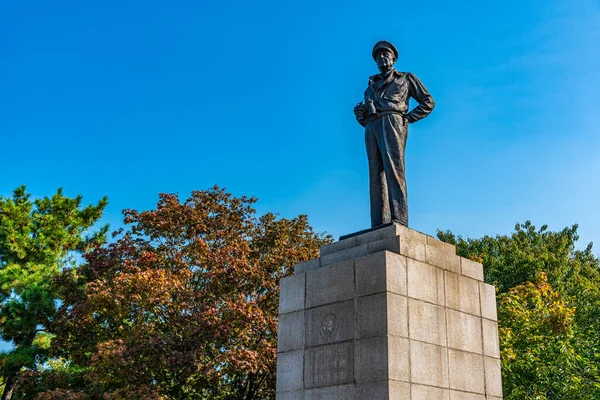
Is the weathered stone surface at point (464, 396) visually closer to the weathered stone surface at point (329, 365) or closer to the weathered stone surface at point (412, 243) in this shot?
the weathered stone surface at point (329, 365)

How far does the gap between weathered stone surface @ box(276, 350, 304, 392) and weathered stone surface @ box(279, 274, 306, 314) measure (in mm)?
640

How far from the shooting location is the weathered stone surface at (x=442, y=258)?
877 cm

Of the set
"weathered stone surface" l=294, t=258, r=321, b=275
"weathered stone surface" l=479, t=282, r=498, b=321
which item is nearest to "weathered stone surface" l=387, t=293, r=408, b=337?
"weathered stone surface" l=294, t=258, r=321, b=275

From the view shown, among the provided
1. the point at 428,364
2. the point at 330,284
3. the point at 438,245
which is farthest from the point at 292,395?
the point at 438,245

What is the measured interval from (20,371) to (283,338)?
14.9 m

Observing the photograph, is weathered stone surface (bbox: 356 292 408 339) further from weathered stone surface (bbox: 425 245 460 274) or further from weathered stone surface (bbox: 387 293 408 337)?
weathered stone surface (bbox: 425 245 460 274)

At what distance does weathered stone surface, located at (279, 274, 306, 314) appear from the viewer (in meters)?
9.03

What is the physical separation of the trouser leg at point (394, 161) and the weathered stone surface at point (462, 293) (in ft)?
3.39

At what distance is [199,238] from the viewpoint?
21.5 meters

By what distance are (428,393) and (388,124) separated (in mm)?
3938

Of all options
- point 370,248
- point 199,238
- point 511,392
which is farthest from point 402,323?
point 199,238

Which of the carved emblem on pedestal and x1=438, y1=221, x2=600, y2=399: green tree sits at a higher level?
x1=438, y1=221, x2=600, y2=399: green tree

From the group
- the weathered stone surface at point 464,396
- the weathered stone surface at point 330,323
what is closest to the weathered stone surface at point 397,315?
the weathered stone surface at point 330,323

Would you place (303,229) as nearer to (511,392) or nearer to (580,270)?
(511,392)
